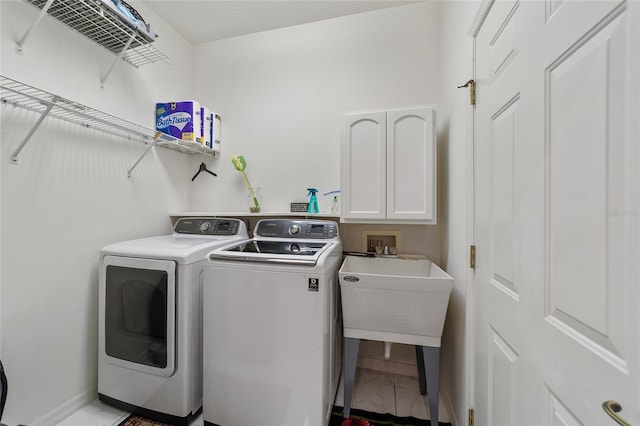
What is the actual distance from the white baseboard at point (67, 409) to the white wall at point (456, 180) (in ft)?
7.54

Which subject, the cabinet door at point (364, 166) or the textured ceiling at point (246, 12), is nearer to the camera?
the cabinet door at point (364, 166)

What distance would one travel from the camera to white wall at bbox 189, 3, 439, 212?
199cm

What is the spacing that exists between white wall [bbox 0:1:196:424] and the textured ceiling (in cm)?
69

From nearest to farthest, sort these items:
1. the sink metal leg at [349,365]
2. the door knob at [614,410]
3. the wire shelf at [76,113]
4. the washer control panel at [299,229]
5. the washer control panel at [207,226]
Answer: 1. the door knob at [614,410]
2. the wire shelf at [76,113]
3. the sink metal leg at [349,365]
4. the washer control panel at [299,229]
5. the washer control panel at [207,226]

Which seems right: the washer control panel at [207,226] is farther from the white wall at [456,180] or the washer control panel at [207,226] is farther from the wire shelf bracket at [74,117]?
the white wall at [456,180]

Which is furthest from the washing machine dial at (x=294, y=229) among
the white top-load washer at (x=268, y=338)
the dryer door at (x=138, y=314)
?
the dryer door at (x=138, y=314)

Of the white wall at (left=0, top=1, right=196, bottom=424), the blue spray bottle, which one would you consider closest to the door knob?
the blue spray bottle

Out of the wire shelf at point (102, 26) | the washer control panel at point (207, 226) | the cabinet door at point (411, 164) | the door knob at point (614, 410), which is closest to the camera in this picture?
the door knob at point (614, 410)

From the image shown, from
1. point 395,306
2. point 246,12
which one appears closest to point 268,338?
point 395,306

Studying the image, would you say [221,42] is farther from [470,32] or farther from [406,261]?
[406,261]

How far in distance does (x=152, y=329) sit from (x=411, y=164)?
1941 mm

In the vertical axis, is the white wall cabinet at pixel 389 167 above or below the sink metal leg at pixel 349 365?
above

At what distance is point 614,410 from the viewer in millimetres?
478

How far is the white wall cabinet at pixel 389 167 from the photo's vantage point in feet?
5.32
